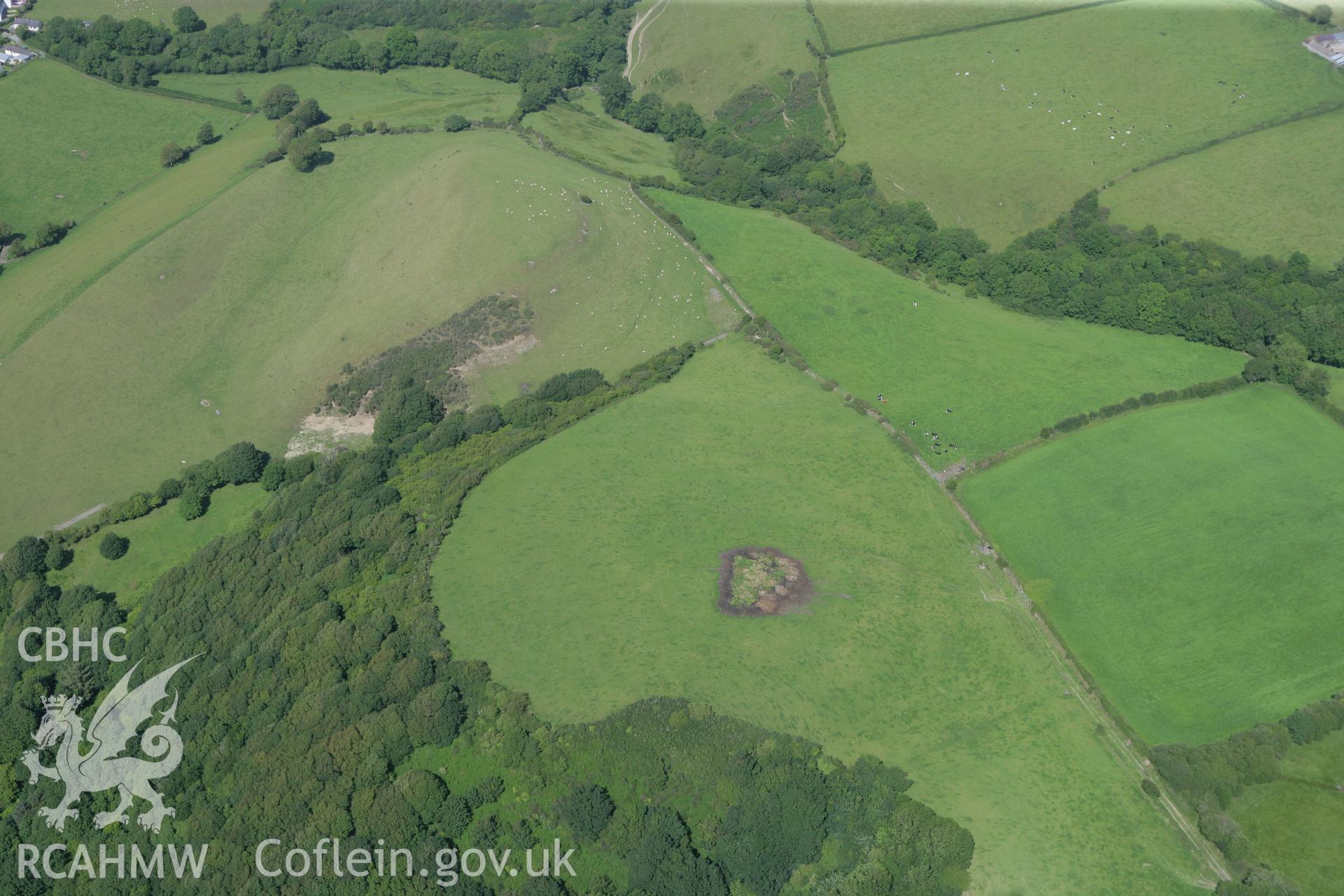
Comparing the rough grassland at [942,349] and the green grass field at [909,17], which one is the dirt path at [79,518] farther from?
the green grass field at [909,17]

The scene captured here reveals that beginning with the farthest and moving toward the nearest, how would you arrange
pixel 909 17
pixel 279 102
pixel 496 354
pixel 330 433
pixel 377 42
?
pixel 377 42 → pixel 909 17 → pixel 279 102 → pixel 496 354 → pixel 330 433

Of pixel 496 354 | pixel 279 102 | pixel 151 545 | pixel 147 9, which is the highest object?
pixel 147 9

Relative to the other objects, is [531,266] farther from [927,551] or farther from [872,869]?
[872,869]

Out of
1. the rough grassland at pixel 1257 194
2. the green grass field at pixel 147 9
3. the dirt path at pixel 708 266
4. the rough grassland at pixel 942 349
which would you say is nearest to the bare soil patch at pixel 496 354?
the dirt path at pixel 708 266

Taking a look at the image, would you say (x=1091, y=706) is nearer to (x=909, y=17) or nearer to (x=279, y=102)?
(x=909, y=17)

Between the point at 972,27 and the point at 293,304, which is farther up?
the point at 972,27

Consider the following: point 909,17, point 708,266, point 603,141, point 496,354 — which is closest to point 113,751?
point 496,354

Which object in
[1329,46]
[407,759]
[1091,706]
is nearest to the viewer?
[407,759]
